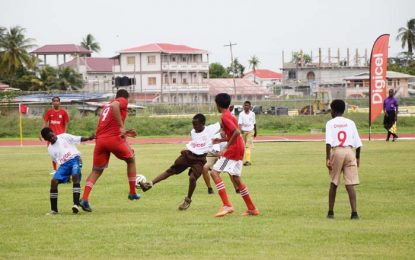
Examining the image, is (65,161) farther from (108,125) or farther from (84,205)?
(108,125)

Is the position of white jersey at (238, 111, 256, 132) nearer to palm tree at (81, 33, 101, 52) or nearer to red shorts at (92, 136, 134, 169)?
red shorts at (92, 136, 134, 169)

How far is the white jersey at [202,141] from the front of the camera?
15461 mm

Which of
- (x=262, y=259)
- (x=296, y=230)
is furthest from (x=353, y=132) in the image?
(x=262, y=259)

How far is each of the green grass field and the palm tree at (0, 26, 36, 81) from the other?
8685 cm

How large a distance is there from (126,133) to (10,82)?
321 feet

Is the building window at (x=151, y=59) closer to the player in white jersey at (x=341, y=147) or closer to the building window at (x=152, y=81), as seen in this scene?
the building window at (x=152, y=81)

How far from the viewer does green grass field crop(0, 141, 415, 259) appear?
10305 millimetres

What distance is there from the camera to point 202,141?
15523 mm

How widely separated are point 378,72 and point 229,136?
2412 centimetres

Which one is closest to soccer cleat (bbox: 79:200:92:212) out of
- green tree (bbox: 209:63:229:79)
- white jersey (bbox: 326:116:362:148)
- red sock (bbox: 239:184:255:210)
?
red sock (bbox: 239:184:255:210)

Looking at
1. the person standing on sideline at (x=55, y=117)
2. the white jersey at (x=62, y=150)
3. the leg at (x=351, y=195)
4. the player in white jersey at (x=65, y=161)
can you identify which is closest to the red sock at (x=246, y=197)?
the leg at (x=351, y=195)

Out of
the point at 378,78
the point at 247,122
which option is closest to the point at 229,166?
the point at 247,122

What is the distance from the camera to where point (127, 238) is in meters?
11.3

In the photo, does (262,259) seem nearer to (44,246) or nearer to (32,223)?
(44,246)
